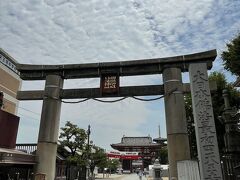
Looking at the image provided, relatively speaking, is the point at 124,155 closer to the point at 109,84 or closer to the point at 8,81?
the point at 8,81

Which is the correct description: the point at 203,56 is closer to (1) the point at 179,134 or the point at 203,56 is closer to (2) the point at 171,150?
(1) the point at 179,134

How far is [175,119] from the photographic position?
13570mm

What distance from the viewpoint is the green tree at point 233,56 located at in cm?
1541

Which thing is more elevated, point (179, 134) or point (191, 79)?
point (191, 79)

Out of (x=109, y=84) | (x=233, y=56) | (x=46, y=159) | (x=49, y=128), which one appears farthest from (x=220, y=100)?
(x=46, y=159)

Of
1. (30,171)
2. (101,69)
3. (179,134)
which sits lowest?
(30,171)

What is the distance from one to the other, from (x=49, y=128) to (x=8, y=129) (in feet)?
11.0

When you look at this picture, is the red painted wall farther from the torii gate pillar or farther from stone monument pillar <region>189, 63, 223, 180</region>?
stone monument pillar <region>189, 63, 223, 180</region>

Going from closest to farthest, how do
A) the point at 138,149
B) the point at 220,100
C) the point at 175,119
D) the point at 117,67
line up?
the point at 175,119, the point at 117,67, the point at 220,100, the point at 138,149

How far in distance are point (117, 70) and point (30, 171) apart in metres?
8.52

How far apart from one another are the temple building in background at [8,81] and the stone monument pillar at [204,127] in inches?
1609

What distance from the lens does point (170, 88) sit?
46.8 feet

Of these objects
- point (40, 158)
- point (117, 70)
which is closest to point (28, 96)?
point (40, 158)

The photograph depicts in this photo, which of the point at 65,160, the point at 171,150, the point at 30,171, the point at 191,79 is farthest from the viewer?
the point at 65,160
